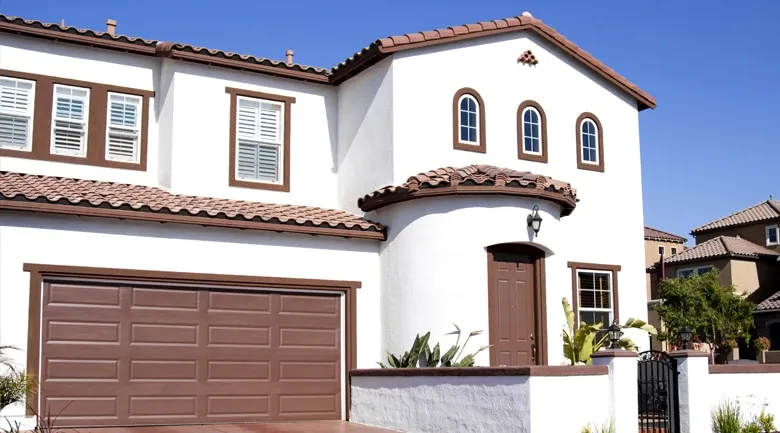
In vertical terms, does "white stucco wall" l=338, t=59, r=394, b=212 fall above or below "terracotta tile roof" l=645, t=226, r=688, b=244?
below

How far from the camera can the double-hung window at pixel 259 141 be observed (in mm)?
18641

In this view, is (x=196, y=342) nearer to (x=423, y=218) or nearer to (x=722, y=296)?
(x=423, y=218)

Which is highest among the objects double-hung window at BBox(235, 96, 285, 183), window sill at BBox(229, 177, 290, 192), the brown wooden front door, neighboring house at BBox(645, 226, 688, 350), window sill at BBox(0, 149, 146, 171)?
neighboring house at BBox(645, 226, 688, 350)

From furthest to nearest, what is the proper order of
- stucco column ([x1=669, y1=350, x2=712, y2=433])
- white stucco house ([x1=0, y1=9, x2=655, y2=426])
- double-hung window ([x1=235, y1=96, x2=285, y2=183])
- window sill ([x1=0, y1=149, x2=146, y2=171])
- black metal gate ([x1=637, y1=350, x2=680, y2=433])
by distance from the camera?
double-hung window ([x1=235, y1=96, x2=285, y2=183]) → window sill ([x1=0, y1=149, x2=146, y2=171]) → white stucco house ([x1=0, y1=9, x2=655, y2=426]) → black metal gate ([x1=637, y1=350, x2=680, y2=433]) → stucco column ([x1=669, y1=350, x2=712, y2=433])

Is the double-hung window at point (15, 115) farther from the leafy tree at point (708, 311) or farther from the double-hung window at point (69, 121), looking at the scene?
the leafy tree at point (708, 311)

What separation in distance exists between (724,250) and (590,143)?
34.0m

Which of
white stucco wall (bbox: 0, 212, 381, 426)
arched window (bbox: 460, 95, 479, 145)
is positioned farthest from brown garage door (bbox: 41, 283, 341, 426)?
arched window (bbox: 460, 95, 479, 145)

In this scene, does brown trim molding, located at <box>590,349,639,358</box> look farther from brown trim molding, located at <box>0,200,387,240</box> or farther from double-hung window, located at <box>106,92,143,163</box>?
double-hung window, located at <box>106,92,143,163</box>

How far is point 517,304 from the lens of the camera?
16.7 meters

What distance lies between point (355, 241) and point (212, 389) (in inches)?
142

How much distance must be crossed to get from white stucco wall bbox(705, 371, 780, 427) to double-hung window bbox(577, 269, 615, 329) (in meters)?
4.40

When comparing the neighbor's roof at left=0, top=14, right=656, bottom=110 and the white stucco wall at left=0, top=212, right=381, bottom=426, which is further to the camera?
the neighbor's roof at left=0, top=14, right=656, bottom=110

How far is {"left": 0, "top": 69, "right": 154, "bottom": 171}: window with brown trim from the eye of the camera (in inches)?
683

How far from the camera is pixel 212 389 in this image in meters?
15.7
